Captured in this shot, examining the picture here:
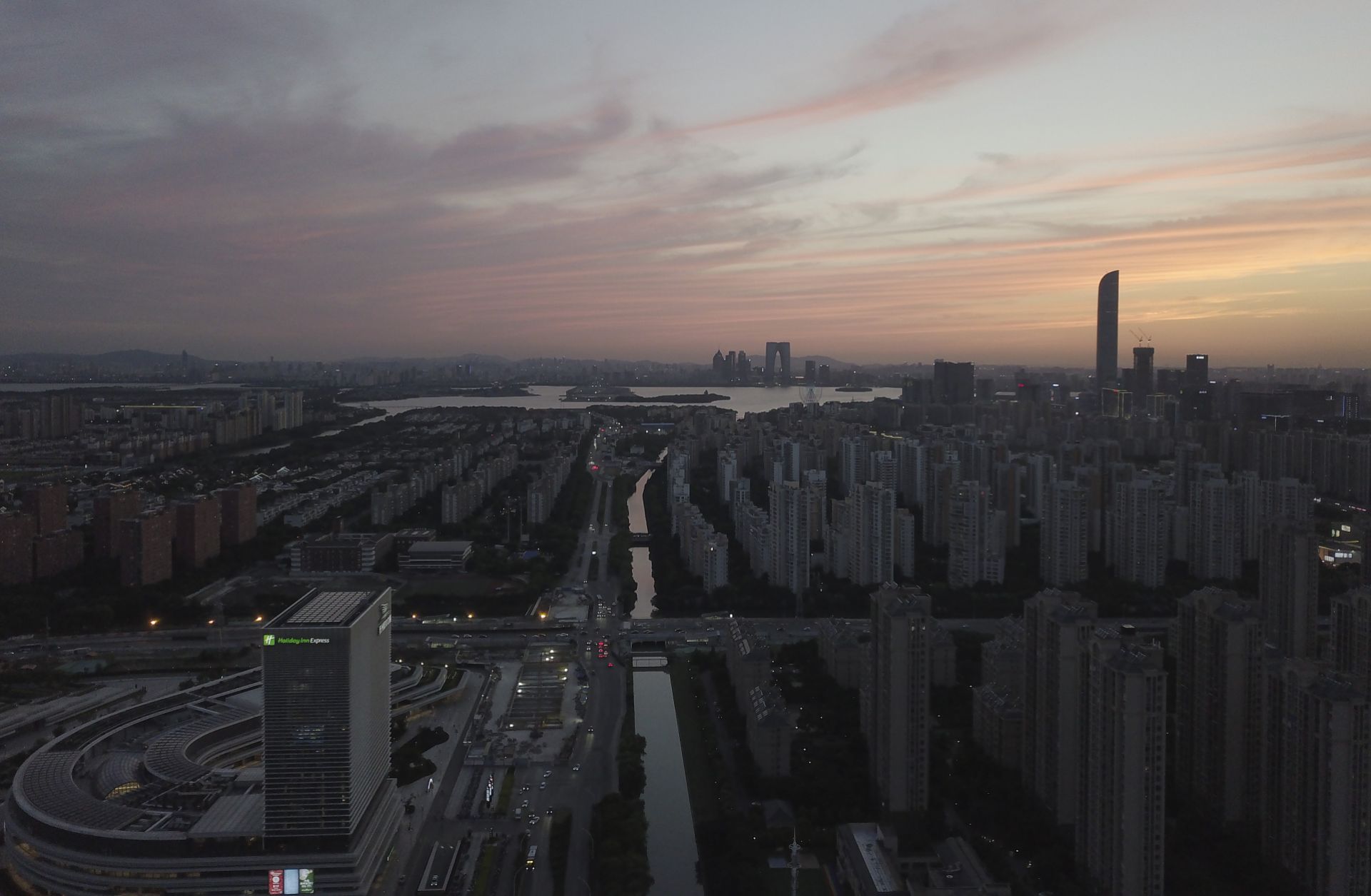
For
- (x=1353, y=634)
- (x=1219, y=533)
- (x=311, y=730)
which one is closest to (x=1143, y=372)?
(x=1219, y=533)

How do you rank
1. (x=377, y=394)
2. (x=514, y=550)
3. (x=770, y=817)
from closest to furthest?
(x=770, y=817)
(x=514, y=550)
(x=377, y=394)

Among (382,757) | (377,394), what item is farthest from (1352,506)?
(377,394)

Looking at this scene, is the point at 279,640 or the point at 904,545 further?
the point at 904,545

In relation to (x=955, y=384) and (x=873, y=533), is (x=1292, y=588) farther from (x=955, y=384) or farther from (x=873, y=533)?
(x=955, y=384)

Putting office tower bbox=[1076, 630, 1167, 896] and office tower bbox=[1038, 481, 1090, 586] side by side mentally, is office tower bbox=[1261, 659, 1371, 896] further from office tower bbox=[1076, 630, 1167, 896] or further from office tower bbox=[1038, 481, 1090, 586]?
office tower bbox=[1038, 481, 1090, 586]

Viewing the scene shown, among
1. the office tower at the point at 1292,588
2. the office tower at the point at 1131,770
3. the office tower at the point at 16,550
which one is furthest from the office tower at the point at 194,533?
the office tower at the point at 1292,588

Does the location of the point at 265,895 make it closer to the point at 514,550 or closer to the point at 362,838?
the point at 362,838
